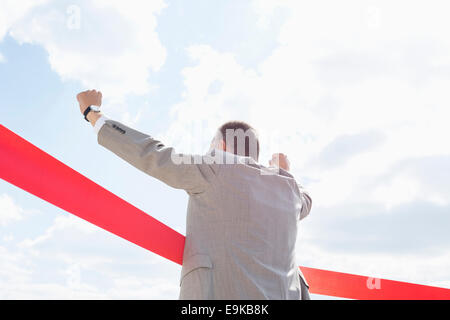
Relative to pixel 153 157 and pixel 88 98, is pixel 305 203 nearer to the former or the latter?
pixel 153 157

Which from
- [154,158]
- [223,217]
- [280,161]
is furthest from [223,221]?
[280,161]

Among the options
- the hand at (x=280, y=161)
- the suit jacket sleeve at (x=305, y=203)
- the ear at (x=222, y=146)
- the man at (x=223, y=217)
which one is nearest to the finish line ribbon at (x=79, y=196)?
the man at (x=223, y=217)

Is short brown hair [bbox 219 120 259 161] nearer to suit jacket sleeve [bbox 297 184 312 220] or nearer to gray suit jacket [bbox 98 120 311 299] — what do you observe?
gray suit jacket [bbox 98 120 311 299]

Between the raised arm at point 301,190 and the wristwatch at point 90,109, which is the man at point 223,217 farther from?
the raised arm at point 301,190

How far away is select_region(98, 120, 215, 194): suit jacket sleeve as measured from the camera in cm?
223

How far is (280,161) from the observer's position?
3346mm

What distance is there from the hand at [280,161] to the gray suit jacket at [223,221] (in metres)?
0.82

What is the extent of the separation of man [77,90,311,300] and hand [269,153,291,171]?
0.76 m

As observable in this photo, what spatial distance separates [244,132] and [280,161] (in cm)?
72

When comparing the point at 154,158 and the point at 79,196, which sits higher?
the point at 154,158

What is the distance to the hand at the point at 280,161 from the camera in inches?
131
